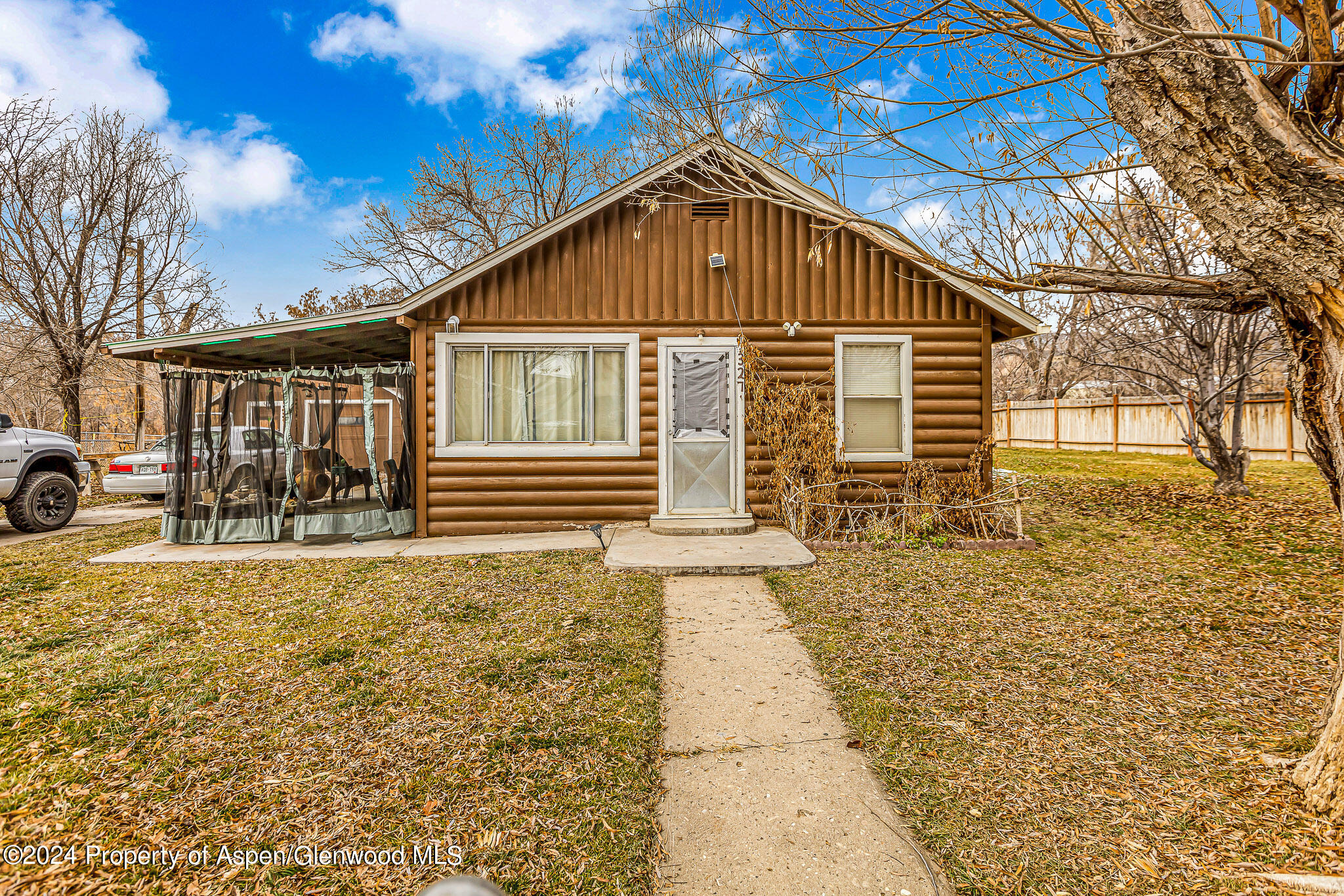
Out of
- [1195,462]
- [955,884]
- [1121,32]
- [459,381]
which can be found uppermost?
[1121,32]

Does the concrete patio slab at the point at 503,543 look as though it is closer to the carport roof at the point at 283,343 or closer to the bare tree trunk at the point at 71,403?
the carport roof at the point at 283,343

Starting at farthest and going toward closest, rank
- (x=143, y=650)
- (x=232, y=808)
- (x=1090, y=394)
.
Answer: (x=1090, y=394), (x=143, y=650), (x=232, y=808)

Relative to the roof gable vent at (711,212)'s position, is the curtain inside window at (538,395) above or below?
below

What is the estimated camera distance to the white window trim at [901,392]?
7.91 meters

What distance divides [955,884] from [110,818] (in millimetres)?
3293

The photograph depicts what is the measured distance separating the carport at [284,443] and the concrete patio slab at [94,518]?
266 centimetres

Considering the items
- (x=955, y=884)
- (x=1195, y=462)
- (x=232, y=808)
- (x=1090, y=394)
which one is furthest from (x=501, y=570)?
(x=1090, y=394)

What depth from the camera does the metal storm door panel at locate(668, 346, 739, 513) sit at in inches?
311

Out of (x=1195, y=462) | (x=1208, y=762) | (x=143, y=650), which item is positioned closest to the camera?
(x=1208, y=762)

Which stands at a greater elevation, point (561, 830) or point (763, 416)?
point (763, 416)

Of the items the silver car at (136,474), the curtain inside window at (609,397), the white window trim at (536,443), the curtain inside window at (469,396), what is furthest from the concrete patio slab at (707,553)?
the silver car at (136,474)

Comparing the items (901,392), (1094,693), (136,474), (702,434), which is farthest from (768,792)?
(136,474)

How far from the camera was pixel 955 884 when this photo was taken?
1.99 metres

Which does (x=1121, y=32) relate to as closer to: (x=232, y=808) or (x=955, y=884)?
(x=955, y=884)
